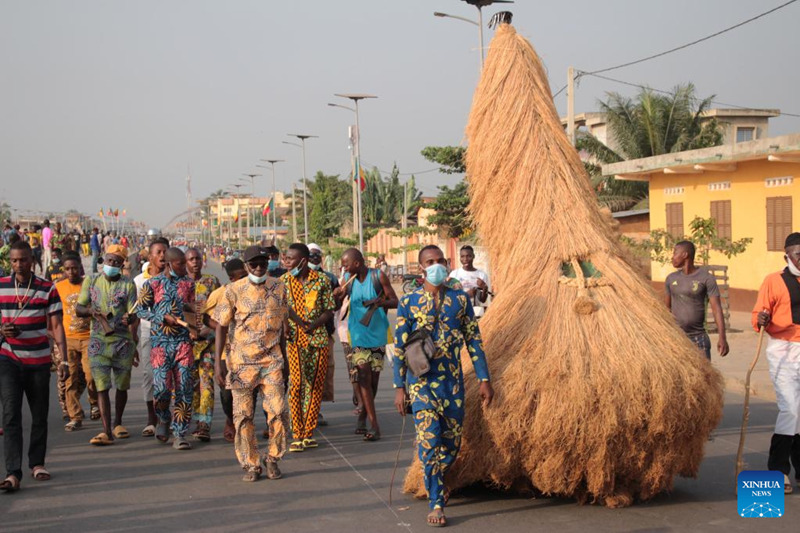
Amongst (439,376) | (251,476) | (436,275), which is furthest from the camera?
(251,476)

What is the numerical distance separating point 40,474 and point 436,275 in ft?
11.8

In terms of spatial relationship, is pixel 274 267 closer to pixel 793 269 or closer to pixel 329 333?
pixel 329 333

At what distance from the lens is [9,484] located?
22.1 feet

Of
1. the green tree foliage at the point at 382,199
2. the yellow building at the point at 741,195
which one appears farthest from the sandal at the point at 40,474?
the green tree foliage at the point at 382,199

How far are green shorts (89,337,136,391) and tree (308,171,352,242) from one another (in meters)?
44.2

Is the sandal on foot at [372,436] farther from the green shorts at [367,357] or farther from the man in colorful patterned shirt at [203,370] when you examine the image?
the man in colorful patterned shirt at [203,370]

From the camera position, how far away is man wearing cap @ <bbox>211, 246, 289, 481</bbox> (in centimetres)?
712

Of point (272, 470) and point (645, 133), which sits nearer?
point (272, 470)

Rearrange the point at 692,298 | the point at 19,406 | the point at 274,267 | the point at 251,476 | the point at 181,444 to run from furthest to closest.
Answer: the point at 274,267
the point at 181,444
the point at 692,298
the point at 251,476
the point at 19,406

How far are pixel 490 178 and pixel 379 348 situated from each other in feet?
7.15

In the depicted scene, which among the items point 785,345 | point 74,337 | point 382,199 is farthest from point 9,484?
point 382,199

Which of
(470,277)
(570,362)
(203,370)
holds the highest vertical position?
(470,277)

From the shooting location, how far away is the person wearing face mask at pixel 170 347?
8430 mm

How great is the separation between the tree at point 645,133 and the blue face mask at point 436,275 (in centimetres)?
2652
